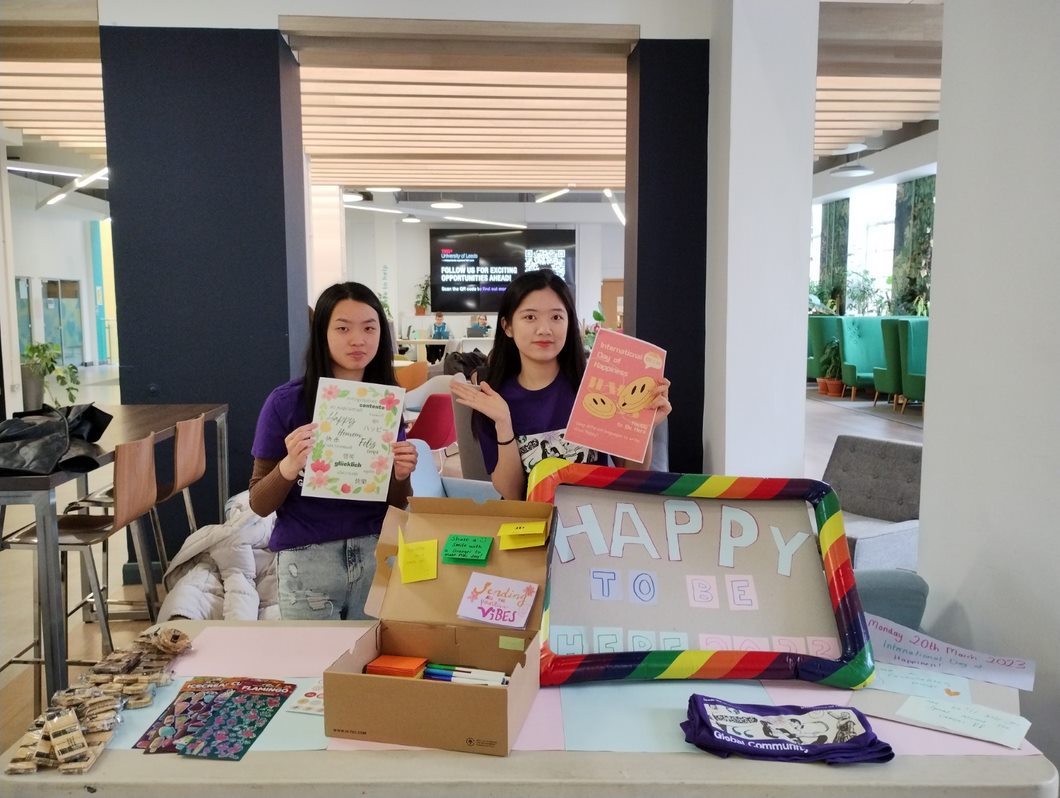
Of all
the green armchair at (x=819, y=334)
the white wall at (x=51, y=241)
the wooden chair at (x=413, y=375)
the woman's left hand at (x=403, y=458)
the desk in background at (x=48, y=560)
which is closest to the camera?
the woman's left hand at (x=403, y=458)

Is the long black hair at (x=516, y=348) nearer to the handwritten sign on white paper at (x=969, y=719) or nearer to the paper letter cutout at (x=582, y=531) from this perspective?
the paper letter cutout at (x=582, y=531)

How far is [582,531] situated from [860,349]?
1231 cm

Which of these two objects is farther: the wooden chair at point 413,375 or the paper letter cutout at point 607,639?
the wooden chair at point 413,375

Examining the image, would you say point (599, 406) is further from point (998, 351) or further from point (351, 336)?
point (998, 351)

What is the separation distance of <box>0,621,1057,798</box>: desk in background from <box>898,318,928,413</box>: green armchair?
9969mm

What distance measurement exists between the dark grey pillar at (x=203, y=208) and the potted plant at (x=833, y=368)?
1106cm

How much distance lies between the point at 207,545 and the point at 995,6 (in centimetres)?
381

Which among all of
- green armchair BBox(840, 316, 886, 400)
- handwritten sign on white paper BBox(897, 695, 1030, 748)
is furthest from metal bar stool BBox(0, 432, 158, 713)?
green armchair BBox(840, 316, 886, 400)

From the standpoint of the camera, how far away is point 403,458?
1896 millimetres

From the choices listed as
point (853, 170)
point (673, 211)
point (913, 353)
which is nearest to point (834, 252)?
point (853, 170)

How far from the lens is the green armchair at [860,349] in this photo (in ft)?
40.4

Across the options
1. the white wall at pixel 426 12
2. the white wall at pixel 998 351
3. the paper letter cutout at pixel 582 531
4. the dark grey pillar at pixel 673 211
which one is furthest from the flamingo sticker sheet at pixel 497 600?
the white wall at pixel 426 12

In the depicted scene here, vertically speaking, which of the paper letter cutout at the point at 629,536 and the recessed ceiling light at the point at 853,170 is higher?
the recessed ceiling light at the point at 853,170

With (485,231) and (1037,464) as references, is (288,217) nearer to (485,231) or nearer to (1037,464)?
(1037,464)
